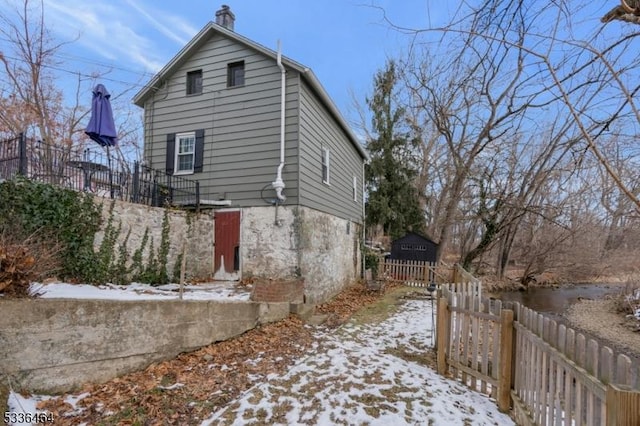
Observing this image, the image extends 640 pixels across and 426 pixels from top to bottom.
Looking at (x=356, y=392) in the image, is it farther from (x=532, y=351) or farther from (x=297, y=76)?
(x=297, y=76)

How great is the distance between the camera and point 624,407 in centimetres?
168

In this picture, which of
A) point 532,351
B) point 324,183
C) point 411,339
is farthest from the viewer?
point 324,183

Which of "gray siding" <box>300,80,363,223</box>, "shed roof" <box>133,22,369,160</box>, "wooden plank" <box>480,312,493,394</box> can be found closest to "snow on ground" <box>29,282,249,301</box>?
"gray siding" <box>300,80,363,223</box>

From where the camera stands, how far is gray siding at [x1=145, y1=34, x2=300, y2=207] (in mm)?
7855

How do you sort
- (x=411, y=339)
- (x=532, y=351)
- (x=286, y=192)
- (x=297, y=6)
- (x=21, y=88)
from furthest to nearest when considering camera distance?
(x=21, y=88)
(x=286, y=192)
(x=411, y=339)
(x=297, y=6)
(x=532, y=351)

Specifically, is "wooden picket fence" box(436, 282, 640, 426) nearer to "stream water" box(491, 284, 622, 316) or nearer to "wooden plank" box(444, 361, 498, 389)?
"wooden plank" box(444, 361, 498, 389)

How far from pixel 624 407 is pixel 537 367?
1.32 meters

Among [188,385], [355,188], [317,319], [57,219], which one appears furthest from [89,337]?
[355,188]

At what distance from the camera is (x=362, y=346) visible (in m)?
5.39

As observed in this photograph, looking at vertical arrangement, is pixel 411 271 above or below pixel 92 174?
below

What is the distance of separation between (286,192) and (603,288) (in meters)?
19.6

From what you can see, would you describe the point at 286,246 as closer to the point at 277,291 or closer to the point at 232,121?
the point at 277,291

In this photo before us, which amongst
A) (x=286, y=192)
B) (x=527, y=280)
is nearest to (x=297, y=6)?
(x=286, y=192)

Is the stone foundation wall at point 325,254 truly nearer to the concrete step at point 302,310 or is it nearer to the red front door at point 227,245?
the concrete step at point 302,310
